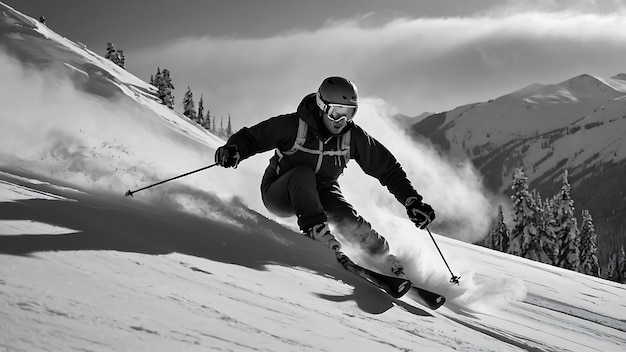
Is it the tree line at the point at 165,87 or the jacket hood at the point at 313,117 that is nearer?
the jacket hood at the point at 313,117

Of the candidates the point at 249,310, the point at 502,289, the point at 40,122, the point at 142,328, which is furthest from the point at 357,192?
the point at 142,328

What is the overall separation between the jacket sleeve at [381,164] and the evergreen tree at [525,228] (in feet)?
100

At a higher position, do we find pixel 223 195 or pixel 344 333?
pixel 223 195

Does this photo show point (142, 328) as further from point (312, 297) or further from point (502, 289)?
point (502, 289)

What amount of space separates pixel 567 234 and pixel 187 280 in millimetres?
38842

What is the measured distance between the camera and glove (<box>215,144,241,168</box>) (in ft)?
14.9

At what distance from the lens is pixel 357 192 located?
9.98 meters

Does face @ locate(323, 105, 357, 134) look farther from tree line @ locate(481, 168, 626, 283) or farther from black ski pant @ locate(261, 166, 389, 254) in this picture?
→ tree line @ locate(481, 168, 626, 283)

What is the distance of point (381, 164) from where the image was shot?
5.23 m

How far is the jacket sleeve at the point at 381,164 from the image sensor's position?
16.8 ft

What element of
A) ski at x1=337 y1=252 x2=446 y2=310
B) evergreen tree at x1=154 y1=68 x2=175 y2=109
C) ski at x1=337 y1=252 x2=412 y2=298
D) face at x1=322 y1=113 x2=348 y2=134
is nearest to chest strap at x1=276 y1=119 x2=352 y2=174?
face at x1=322 y1=113 x2=348 y2=134

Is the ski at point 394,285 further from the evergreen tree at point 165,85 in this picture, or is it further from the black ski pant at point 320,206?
the evergreen tree at point 165,85

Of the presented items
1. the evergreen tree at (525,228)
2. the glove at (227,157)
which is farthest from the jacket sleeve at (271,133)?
the evergreen tree at (525,228)

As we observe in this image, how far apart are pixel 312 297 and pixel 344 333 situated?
0.60 metres
